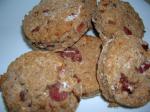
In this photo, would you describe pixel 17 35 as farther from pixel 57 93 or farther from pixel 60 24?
pixel 57 93

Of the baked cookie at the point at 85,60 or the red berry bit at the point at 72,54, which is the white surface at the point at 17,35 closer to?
the baked cookie at the point at 85,60

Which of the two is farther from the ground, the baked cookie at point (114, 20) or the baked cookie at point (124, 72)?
the baked cookie at point (114, 20)

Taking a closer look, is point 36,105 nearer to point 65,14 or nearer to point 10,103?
point 10,103

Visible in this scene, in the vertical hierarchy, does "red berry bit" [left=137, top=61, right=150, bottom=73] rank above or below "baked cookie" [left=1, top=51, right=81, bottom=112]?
below

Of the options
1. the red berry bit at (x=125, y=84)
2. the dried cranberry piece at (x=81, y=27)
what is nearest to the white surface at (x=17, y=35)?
the red berry bit at (x=125, y=84)

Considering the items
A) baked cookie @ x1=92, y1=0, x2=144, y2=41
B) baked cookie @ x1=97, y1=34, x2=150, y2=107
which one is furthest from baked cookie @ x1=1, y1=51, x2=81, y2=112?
baked cookie @ x1=92, y1=0, x2=144, y2=41

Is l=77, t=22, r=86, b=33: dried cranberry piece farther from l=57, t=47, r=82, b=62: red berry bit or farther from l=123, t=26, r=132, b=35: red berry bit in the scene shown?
l=123, t=26, r=132, b=35: red berry bit

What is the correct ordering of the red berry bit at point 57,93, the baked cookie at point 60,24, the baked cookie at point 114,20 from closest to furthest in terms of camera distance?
the red berry bit at point 57,93, the baked cookie at point 60,24, the baked cookie at point 114,20
